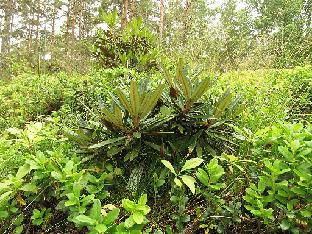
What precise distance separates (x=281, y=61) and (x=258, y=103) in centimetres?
154

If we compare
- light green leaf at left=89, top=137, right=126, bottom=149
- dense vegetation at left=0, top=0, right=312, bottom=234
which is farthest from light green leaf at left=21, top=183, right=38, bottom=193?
light green leaf at left=89, top=137, right=126, bottom=149

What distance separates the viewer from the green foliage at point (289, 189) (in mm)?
1837

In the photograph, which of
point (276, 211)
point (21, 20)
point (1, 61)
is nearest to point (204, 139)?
point (276, 211)

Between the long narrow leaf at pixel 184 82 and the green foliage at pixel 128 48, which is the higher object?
the green foliage at pixel 128 48

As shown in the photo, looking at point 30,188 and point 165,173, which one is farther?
point 165,173

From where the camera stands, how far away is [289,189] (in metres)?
1.88

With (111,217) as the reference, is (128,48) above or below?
above

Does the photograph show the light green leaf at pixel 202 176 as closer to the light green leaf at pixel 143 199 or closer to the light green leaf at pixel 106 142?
the light green leaf at pixel 143 199

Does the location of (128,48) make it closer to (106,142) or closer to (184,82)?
(184,82)

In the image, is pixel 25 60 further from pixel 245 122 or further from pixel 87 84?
pixel 245 122

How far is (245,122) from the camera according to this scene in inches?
113

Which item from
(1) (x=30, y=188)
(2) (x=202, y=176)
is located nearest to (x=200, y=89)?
(2) (x=202, y=176)

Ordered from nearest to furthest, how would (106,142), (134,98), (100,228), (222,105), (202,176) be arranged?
(100,228) < (202,176) < (134,98) < (106,142) < (222,105)

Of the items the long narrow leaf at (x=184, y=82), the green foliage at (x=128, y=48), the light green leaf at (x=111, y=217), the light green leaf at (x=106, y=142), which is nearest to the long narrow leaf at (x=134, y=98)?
the light green leaf at (x=106, y=142)
